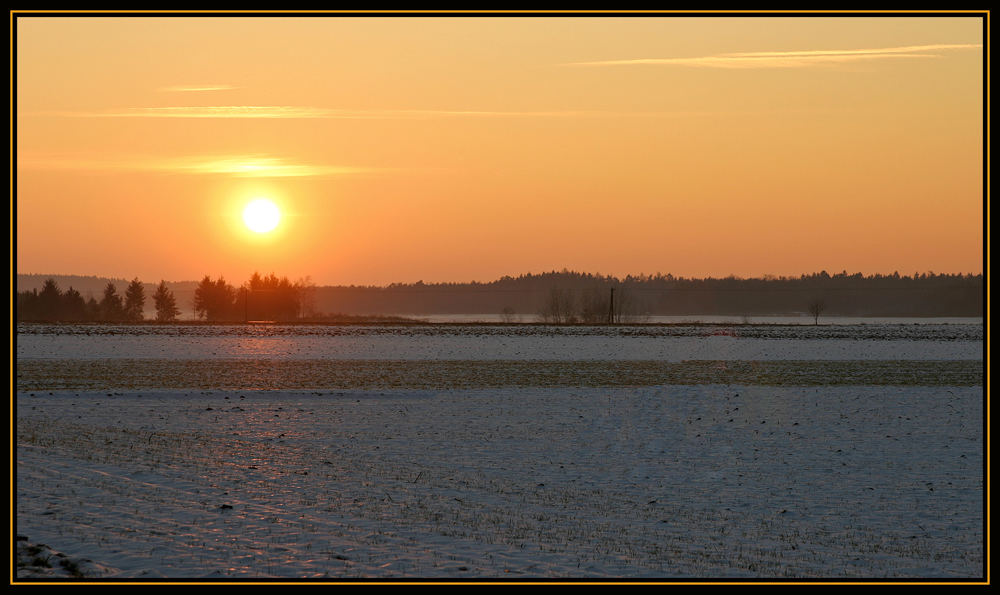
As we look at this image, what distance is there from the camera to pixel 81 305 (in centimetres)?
14162

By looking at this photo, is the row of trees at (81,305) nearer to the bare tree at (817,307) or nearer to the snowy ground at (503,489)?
the bare tree at (817,307)

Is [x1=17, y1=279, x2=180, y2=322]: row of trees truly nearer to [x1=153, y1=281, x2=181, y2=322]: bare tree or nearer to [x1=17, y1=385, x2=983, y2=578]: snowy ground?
[x1=153, y1=281, x2=181, y2=322]: bare tree

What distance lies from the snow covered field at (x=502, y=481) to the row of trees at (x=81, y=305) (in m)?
116

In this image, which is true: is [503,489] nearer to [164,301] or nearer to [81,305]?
[81,305]

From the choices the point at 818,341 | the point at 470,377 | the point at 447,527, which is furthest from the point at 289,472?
the point at 818,341

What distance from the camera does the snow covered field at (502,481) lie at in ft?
36.3

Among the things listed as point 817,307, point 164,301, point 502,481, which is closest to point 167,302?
point 164,301

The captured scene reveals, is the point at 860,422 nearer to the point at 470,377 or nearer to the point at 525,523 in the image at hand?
the point at 525,523

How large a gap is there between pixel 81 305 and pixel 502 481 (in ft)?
454

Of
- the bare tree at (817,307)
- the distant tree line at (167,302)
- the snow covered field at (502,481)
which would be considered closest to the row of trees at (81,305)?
the distant tree line at (167,302)

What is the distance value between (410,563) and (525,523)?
2448 millimetres

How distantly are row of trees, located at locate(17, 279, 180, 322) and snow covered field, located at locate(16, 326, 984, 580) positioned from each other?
116 m
